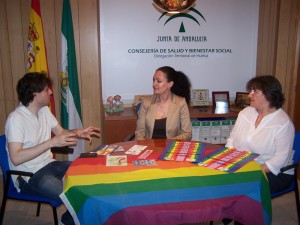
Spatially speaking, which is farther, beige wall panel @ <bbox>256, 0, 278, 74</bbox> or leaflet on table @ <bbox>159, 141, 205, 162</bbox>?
beige wall panel @ <bbox>256, 0, 278, 74</bbox>

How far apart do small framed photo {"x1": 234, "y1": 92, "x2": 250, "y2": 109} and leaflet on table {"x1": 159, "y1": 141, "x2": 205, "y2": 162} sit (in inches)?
76.6

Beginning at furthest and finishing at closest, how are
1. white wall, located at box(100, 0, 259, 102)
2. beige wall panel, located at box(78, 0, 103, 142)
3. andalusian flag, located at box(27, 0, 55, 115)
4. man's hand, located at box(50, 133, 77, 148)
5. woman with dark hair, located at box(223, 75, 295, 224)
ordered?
white wall, located at box(100, 0, 259, 102)
beige wall panel, located at box(78, 0, 103, 142)
andalusian flag, located at box(27, 0, 55, 115)
woman with dark hair, located at box(223, 75, 295, 224)
man's hand, located at box(50, 133, 77, 148)

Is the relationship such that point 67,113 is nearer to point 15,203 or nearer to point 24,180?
point 15,203

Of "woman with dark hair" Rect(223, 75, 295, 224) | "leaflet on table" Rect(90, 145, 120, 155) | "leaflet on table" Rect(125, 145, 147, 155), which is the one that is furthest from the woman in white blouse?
"leaflet on table" Rect(90, 145, 120, 155)

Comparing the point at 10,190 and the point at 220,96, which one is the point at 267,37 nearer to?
the point at 220,96

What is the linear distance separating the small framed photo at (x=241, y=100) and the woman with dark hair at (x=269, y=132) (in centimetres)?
153

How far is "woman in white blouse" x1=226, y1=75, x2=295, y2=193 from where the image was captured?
2236mm

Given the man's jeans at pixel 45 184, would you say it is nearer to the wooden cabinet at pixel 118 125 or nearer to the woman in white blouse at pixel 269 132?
the wooden cabinet at pixel 118 125

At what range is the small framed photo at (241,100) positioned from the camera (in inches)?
158

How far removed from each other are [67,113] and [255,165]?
242 cm

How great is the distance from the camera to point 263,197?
1651mm

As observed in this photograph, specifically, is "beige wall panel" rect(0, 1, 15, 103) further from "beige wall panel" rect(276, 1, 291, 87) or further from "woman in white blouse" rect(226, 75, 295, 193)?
"beige wall panel" rect(276, 1, 291, 87)

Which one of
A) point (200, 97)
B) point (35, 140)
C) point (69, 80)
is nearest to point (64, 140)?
point (35, 140)

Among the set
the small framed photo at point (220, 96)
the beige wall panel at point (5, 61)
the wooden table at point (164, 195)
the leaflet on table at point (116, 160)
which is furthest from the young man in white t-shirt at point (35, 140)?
the small framed photo at point (220, 96)
